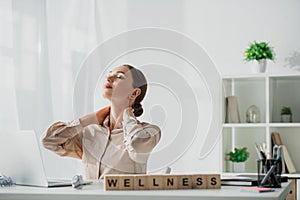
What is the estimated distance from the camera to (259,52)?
4.00m

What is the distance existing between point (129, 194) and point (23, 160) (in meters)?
0.55

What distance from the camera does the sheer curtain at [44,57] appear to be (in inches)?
155

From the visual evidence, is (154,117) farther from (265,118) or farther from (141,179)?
(141,179)

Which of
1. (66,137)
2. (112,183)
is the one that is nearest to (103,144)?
(66,137)

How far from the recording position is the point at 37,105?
426cm

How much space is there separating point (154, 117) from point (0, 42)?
51.2 inches

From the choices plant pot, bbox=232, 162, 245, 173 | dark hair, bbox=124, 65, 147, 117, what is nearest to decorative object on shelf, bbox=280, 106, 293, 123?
plant pot, bbox=232, 162, 245, 173

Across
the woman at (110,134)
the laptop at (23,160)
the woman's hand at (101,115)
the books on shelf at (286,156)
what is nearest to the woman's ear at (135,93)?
the woman at (110,134)

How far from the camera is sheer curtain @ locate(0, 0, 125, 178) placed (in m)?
3.93

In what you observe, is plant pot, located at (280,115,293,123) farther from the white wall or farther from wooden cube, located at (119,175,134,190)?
wooden cube, located at (119,175,134,190)

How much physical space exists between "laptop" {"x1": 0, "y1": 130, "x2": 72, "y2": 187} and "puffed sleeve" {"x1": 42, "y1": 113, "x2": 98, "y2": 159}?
18 centimetres

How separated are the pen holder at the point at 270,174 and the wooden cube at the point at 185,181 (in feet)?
0.95

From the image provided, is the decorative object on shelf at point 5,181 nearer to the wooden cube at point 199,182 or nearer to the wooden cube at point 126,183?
the wooden cube at point 126,183

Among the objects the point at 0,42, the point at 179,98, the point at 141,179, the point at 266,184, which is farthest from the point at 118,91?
the point at 179,98
